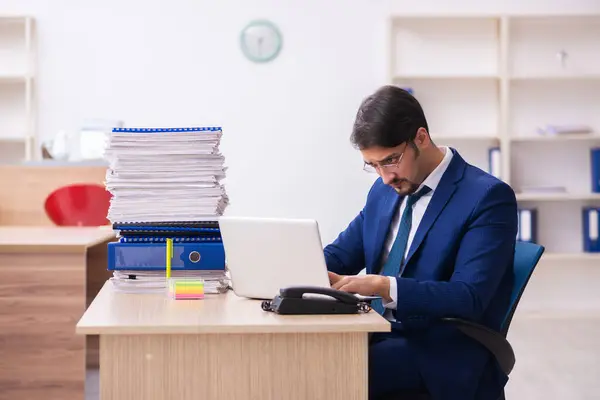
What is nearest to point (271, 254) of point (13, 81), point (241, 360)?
point (241, 360)

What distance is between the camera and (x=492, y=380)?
2121mm

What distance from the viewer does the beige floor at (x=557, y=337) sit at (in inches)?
158

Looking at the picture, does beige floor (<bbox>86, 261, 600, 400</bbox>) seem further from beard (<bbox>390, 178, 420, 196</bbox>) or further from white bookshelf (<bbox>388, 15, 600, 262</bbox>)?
beard (<bbox>390, 178, 420, 196</bbox>)

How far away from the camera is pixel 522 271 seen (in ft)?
7.13

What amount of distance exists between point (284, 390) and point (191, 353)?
0.68 feet

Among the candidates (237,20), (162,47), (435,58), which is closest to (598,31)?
(435,58)

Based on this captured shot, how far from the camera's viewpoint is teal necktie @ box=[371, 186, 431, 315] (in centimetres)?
231

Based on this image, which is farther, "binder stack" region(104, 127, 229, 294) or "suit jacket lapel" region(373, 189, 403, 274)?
"suit jacket lapel" region(373, 189, 403, 274)

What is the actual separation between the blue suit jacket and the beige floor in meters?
1.82

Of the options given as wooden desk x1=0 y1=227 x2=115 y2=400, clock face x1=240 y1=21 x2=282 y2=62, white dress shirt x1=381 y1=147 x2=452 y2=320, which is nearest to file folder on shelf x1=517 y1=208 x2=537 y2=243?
clock face x1=240 y1=21 x2=282 y2=62

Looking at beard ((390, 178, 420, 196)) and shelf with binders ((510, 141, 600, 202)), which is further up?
shelf with binders ((510, 141, 600, 202))

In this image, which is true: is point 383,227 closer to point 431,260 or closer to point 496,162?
point 431,260

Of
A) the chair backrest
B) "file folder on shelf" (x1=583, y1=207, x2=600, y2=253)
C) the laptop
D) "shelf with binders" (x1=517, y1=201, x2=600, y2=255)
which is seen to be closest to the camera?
the laptop

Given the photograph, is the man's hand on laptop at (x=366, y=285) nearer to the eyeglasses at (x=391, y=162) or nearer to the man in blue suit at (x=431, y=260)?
the man in blue suit at (x=431, y=260)
